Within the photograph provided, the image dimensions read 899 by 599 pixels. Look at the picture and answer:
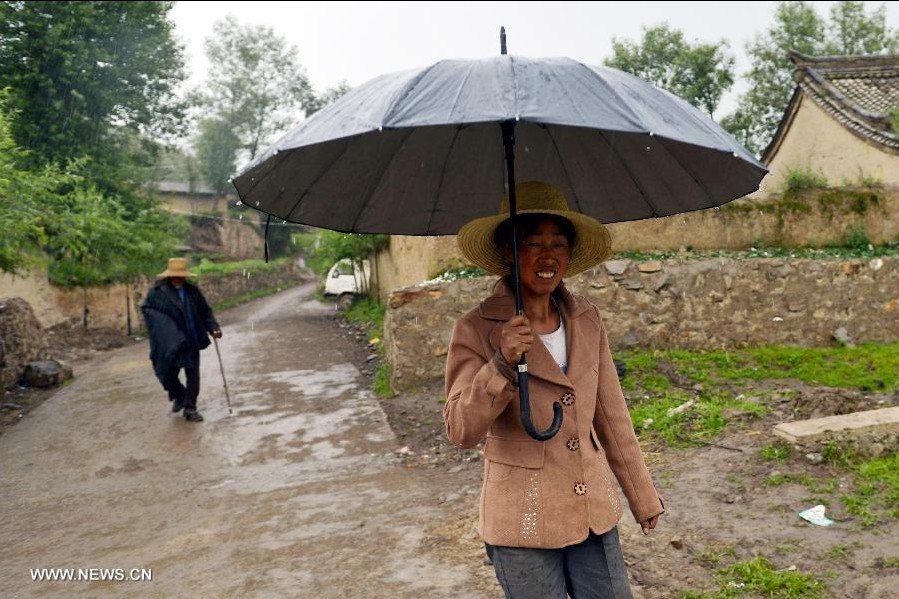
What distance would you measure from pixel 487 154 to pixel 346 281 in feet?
66.2

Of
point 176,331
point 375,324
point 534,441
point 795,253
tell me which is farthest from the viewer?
point 375,324

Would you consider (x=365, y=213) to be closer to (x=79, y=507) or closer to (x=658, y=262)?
(x=79, y=507)

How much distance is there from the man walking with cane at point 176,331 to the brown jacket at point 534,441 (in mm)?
6435

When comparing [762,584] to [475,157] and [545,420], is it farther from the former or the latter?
[475,157]

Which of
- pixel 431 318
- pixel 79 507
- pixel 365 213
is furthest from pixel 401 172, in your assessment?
pixel 431 318

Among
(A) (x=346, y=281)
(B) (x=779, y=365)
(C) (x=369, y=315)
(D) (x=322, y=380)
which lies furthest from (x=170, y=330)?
(A) (x=346, y=281)

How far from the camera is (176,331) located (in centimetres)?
808

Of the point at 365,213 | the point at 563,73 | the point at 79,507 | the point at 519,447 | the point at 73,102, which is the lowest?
the point at 79,507

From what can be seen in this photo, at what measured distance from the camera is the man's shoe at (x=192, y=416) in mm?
8070

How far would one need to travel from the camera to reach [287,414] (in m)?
8.25

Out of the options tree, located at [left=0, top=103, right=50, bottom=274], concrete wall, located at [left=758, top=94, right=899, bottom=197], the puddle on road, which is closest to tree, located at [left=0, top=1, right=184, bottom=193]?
tree, located at [left=0, top=103, right=50, bottom=274]

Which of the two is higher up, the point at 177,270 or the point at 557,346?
the point at 177,270

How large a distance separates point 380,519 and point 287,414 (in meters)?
3.69

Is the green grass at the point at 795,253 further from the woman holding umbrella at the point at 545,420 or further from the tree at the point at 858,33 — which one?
the tree at the point at 858,33
